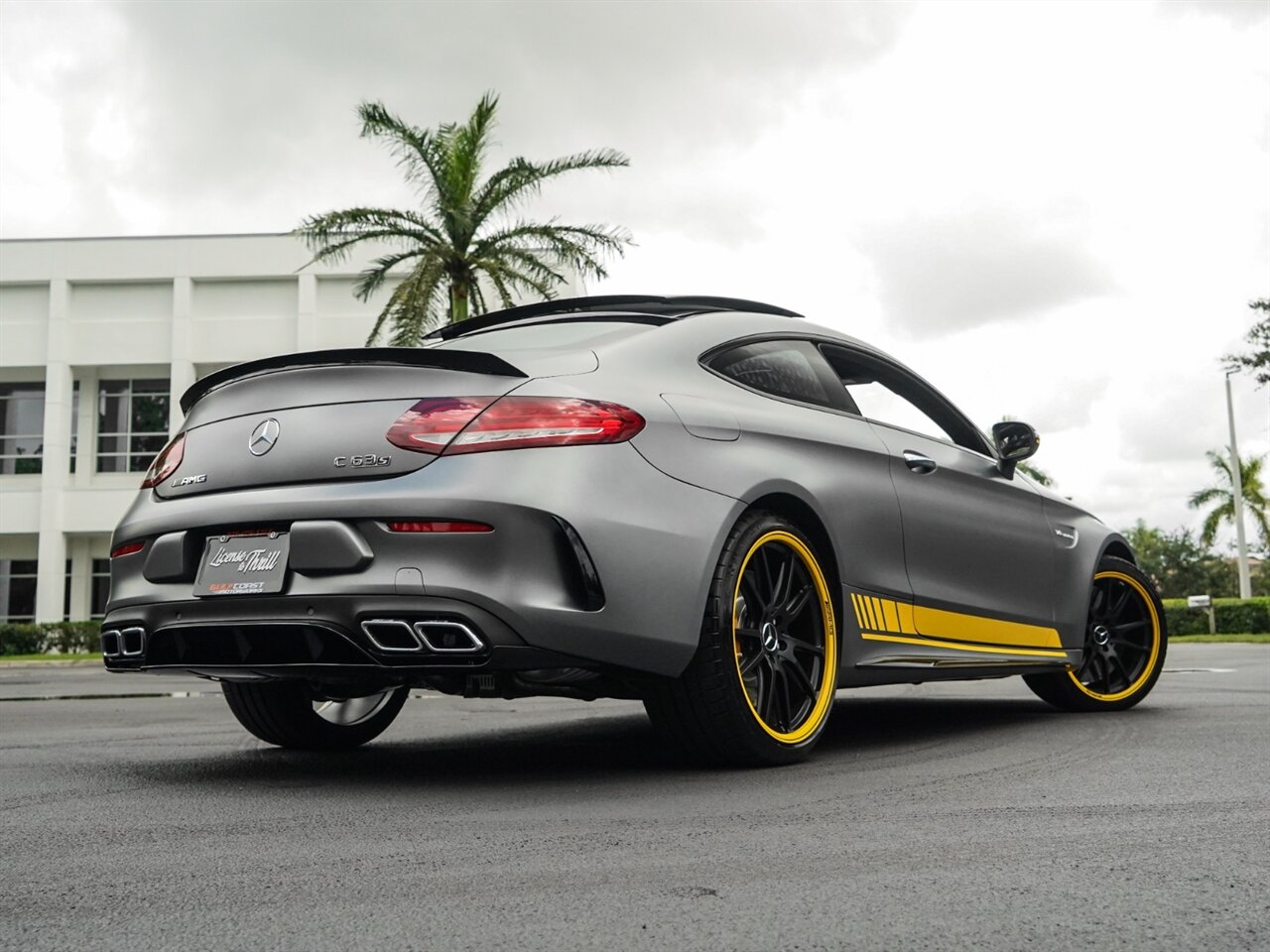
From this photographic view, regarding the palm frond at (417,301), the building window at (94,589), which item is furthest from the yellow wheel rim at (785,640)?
the building window at (94,589)

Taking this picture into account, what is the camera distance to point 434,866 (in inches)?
117

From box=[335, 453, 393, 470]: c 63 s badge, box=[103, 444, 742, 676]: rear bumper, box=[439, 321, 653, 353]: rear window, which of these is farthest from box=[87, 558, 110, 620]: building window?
box=[335, 453, 393, 470]: c 63 s badge

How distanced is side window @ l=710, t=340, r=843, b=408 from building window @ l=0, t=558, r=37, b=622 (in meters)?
40.1

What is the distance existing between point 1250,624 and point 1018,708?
122ft

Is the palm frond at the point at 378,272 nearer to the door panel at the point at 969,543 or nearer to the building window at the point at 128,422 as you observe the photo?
the door panel at the point at 969,543

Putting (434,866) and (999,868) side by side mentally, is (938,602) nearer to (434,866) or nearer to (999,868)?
(999,868)

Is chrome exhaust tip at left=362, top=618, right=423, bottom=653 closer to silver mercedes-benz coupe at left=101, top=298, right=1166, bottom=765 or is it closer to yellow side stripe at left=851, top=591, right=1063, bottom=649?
silver mercedes-benz coupe at left=101, top=298, right=1166, bottom=765

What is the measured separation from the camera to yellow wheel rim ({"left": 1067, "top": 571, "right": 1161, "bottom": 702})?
671 cm

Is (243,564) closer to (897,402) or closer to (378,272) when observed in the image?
(897,402)

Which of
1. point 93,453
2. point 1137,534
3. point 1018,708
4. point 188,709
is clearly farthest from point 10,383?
point 1137,534

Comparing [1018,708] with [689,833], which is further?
[1018,708]

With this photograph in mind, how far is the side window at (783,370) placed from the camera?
15.8 feet

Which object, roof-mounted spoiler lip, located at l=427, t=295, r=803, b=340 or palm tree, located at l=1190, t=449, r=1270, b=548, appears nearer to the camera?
roof-mounted spoiler lip, located at l=427, t=295, r=803, b=340

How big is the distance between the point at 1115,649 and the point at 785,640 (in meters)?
2.97
